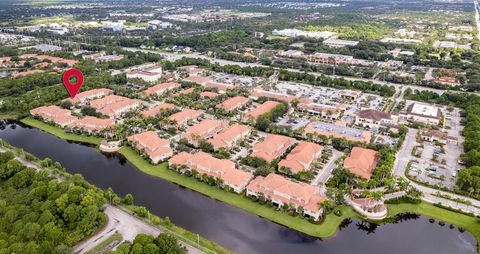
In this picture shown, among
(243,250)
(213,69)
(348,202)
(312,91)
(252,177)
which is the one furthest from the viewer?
(213,69)

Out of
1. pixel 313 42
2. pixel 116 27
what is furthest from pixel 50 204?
pixel 116 27

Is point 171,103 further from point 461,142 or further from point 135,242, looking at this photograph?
point 461,142

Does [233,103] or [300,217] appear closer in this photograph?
[300,217]

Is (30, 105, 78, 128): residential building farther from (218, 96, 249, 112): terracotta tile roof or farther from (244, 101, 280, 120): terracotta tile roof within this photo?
(244, 101, 280, 120): terracotta tile roof

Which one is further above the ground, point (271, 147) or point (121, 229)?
point (271, 147)

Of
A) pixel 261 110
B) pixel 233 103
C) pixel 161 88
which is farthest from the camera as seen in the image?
pixel 161 88

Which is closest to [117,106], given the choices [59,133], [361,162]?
[59,133]

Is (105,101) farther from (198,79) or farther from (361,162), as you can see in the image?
(361,162)
